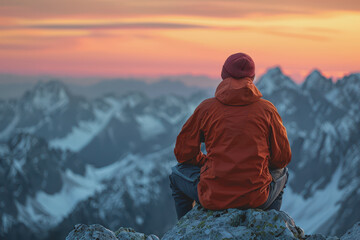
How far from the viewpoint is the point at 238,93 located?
11.2 metres

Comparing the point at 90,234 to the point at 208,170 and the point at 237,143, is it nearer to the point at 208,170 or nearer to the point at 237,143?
the point at 208,170

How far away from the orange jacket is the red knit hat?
0.18 meters

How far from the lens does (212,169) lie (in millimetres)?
11367

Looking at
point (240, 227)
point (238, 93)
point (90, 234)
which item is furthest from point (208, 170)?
point (90, 234)

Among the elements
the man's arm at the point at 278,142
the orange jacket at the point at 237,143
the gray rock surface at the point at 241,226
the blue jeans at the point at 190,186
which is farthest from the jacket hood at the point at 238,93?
the gray rock surface at the point at 241,226

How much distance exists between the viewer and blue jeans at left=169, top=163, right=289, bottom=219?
40.0ft

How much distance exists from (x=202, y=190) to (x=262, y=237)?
195 cm

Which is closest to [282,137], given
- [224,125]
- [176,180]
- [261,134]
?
[261,134]

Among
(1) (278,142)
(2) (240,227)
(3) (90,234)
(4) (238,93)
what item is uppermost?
(4) (238,93)

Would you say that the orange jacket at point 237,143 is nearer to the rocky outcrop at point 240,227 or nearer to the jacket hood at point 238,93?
the jacket hood at point 238,93

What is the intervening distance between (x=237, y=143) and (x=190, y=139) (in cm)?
146

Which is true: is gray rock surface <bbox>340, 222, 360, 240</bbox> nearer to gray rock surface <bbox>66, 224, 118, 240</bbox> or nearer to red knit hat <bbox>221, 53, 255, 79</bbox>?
red knit hat <bbox>221, 53, 255, 79</bbox>

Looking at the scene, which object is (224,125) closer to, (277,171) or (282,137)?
(282,137)

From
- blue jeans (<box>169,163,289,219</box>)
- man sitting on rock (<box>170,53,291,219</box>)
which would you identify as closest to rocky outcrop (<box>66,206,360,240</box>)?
man sitting on rock (<box>170,53,291,219</box>)
